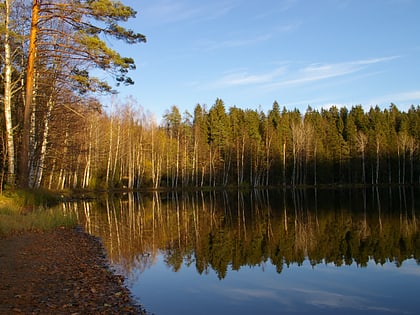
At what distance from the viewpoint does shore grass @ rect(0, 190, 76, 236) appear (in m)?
13.8

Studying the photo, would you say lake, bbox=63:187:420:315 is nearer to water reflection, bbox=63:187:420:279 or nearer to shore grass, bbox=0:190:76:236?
water reflection, bbox=63:187:420:279

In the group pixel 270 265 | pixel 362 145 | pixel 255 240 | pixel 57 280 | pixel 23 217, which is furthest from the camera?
pixel 362 145

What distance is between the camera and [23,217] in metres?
15.2

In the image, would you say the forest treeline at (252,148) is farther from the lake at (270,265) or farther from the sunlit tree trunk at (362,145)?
the lake at (270,265)

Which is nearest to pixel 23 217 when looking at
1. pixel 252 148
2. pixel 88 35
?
pixel 88 35

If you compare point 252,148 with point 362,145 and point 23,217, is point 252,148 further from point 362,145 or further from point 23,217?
point 23,217

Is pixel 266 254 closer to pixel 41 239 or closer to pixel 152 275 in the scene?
pixel 152 275

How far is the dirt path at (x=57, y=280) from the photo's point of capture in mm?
A: 6602

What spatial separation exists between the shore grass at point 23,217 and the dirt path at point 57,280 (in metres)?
1.07

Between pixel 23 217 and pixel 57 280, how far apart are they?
7.94m

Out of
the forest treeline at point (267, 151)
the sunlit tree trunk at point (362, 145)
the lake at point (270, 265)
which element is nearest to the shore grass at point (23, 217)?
the lake at point (270, 265)

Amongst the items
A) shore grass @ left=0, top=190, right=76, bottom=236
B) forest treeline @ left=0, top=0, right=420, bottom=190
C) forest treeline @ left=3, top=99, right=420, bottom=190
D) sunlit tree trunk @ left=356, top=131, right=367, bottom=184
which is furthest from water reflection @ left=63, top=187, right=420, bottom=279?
sunlit tree trunk @ left=356, top=131, right=367, bottom=184

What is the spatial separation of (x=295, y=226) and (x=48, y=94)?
17074 millimetres

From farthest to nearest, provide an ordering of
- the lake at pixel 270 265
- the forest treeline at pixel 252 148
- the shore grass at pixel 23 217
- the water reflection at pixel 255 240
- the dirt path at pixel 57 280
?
the forest treeline at pixel 252 148 → the shore grass at pixel 23 217 → the water reflection at pixel 255 240 → the lake at pixel 270 265 → the dirt path at pixel 57 280
